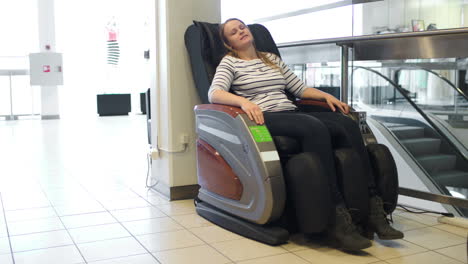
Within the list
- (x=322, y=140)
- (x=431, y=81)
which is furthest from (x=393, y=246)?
(x=431, y=81)

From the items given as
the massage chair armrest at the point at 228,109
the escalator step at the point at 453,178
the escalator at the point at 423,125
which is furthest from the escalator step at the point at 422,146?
the massage chair armrest at the point at 228,109

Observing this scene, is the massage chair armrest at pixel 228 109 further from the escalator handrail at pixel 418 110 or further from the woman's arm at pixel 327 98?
the escalator handrail at pixel 418 110

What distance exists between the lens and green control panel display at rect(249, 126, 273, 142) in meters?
2.26

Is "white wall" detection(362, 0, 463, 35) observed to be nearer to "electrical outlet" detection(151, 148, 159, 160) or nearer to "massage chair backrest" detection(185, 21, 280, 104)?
"massage chair backrest" detection(185, 21, 280, 104)

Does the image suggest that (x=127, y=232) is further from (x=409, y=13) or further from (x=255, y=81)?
(x=409, y=13)

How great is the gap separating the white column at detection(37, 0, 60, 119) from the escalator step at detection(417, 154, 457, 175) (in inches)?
325

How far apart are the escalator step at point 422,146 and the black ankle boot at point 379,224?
5.67ft

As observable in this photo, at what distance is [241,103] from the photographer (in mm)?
2395

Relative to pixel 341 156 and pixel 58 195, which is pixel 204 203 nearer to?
pixel 341 156

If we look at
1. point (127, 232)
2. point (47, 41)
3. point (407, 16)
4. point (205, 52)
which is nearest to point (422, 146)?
point (407, 16)

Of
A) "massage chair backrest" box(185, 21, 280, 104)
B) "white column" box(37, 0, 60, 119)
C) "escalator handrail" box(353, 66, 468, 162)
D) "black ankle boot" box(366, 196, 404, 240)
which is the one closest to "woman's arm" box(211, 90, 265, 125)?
"massage chair backrest" box(185, 21, 280, 104)

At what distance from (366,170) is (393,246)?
1.12 ft

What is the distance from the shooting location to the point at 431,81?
4.64 m

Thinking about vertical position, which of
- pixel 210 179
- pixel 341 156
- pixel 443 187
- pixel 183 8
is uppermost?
pixel 183 8
